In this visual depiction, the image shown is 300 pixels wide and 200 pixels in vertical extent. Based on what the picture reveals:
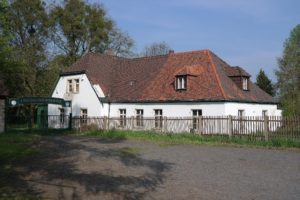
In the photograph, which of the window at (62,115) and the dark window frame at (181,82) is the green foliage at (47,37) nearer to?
the window at (62,115)

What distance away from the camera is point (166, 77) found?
1391 inches

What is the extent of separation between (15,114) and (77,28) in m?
13.2

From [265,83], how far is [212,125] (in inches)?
1426

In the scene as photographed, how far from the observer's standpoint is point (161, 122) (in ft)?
97.5

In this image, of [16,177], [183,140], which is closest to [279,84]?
[183,140]

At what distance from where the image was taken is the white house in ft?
103

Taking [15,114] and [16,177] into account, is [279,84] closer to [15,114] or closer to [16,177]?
[15,114]

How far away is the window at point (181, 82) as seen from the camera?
32.7 meters

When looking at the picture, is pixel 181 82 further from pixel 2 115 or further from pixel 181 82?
pixel 2 115

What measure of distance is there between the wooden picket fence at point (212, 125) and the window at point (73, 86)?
4.80 meters

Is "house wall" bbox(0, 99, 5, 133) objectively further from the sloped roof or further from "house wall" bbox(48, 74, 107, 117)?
the sloped roof

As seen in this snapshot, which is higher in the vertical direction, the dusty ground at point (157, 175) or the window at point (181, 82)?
the window at point (181, 82)

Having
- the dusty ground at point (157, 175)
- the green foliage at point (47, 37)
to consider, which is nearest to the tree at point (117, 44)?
the green foliage at point (47, 37)

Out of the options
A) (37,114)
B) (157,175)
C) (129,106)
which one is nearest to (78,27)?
(37,114)
